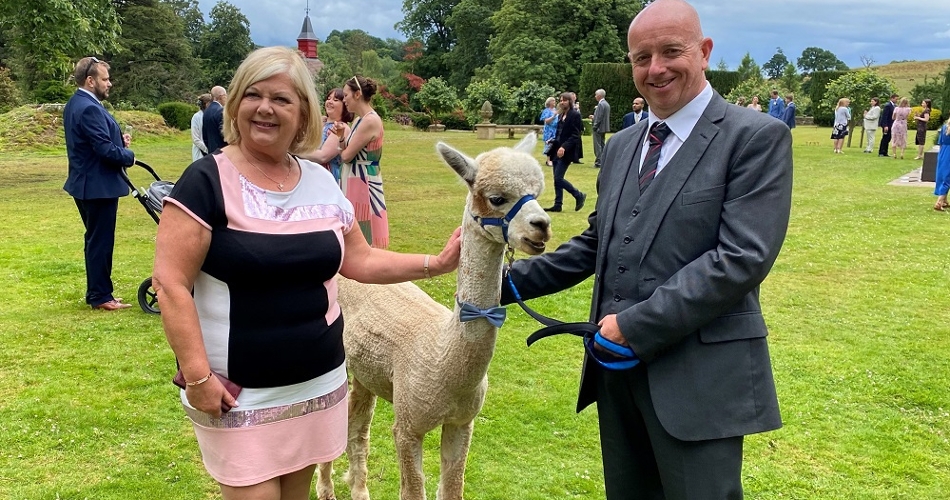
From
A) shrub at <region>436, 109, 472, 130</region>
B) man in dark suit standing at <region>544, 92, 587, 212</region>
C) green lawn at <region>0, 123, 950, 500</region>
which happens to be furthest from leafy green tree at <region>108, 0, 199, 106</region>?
green lawn at <region>0, 123, 950, 500</region>

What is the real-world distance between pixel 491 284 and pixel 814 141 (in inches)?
1212

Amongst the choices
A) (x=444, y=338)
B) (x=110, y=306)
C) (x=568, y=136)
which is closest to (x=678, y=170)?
(x=444, y=338)


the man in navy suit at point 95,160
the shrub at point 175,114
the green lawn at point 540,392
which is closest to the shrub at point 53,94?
Answer: the shrub at point 175,114

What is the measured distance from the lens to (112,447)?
421 cm

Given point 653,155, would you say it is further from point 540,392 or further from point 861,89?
point 861,89

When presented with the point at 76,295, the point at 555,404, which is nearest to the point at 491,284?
the point at 555,404

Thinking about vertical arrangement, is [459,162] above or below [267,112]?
below

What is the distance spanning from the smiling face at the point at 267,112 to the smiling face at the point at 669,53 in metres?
1.10

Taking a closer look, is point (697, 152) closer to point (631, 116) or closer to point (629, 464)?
point (629, 464)

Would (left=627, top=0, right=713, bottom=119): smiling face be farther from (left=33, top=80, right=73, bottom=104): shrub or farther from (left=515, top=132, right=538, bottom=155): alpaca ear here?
(left=33, top=80, right=73, bottom=104): shrub

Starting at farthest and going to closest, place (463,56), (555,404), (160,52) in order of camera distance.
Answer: (463,56) → (160,52) → (555,404)

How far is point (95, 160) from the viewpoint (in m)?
6.43

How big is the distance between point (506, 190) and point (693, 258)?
69cm

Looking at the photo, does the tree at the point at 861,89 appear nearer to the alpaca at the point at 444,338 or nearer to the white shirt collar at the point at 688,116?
the alpaca at the point at 444,338
